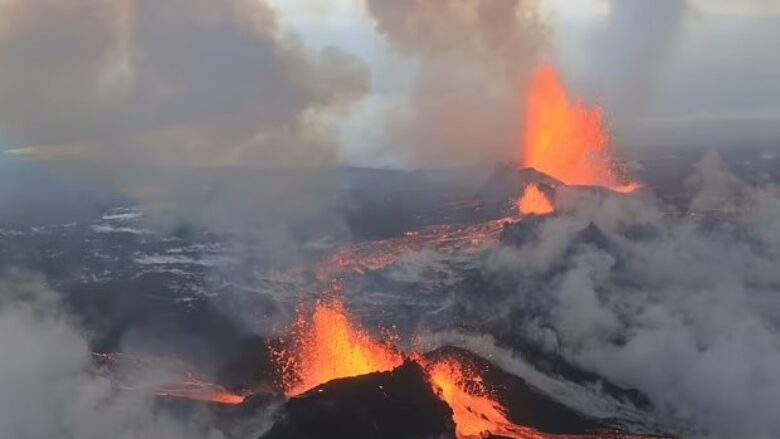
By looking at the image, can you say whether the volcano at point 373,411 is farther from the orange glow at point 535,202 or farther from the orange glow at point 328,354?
the orange glow at point 535,202

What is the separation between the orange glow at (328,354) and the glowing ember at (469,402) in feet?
18.9

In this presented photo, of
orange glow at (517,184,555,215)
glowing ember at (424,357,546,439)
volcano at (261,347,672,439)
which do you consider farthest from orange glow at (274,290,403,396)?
orange glow at (517,184,555,215)

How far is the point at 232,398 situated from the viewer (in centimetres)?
6550

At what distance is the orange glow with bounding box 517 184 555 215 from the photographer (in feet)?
519

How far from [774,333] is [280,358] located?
9144 centimetres

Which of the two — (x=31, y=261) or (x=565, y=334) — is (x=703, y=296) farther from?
(x=31, y=261)

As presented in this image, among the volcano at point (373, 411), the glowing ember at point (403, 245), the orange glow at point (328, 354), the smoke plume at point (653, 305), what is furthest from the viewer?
the glowing ember at point (403, 245)

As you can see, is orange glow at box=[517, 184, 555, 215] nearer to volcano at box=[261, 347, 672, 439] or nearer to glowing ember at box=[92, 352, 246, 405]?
volcano at box=[261, 347, 672, 439]

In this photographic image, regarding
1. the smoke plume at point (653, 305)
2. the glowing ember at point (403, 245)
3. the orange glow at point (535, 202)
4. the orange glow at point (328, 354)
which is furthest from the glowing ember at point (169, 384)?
the orange glow at point (535, 202)

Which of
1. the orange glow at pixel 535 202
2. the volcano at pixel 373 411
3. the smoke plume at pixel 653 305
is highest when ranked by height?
the orange glow at pixel 535 202

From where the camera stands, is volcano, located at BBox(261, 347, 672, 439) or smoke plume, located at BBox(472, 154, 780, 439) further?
smoke plume, located at BBox(472, 154, 780, 439)

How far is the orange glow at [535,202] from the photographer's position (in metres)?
158

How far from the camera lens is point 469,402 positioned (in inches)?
3098

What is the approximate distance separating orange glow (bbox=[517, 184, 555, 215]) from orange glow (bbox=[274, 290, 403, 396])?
57602mm
